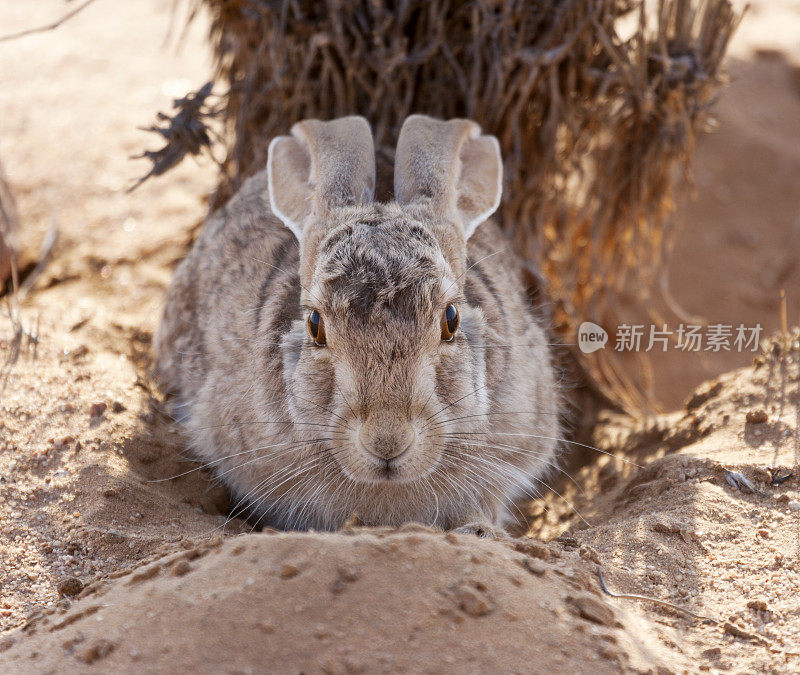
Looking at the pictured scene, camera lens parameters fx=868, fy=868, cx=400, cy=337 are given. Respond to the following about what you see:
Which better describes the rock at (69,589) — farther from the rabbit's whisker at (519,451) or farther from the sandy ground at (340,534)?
the rabbit's whisker at (519,451)

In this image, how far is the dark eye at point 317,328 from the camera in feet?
10.7

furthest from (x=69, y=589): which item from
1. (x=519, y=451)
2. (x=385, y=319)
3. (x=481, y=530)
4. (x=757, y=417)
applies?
(x=757, y=417)

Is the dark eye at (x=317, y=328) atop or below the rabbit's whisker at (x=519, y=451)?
atop

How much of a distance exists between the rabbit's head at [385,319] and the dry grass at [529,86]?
1.08m

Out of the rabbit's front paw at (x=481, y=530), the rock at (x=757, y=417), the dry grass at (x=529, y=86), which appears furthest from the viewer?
the dry grass at (x=529, y=86)

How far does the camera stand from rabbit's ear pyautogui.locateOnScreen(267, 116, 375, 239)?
12.2ft

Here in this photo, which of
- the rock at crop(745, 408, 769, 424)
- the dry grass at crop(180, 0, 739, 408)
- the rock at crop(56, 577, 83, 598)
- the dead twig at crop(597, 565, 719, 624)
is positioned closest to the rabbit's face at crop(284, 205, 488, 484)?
the dead twig at crop(597, 565, 719, 624)

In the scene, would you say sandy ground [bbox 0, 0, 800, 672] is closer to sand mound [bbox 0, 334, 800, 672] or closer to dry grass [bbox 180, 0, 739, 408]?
sand mound [bbox 0, 334, 800, 672]

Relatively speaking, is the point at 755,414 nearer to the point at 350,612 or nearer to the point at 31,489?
the point at 350,612

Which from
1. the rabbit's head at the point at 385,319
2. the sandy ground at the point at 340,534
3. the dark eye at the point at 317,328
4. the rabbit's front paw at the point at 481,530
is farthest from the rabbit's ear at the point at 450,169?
the sandy ground at the point at 340,534

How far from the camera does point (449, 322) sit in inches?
130

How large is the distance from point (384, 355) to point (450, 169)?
1172mm

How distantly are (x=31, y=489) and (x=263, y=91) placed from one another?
2.73m

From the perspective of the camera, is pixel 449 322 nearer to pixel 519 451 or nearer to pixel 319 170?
pixel 519 451
